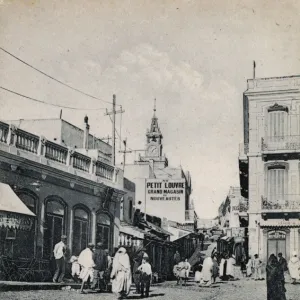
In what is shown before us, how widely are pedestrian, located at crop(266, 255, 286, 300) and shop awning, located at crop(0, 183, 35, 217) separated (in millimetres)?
6090

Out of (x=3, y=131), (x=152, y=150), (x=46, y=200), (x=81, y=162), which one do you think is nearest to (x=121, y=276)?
(x=46, y=200)

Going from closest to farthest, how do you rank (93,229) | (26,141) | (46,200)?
1. (26,141)
2. (46,200)
3. (93,229)

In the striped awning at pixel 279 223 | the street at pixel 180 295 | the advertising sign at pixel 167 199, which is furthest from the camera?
Result: the advertising sign at pixel 167 199

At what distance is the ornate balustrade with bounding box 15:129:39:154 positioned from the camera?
49.9ft

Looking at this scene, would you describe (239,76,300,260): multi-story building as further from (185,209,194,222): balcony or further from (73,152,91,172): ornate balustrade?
(185,209,194,222): balcony

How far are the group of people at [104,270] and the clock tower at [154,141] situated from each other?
57208mm

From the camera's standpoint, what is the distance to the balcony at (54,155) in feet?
48.3

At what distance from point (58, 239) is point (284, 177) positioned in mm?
13743

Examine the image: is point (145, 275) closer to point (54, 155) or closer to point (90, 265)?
point (90, 265)

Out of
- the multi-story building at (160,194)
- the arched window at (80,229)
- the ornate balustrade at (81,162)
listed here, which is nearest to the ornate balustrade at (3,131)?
the ornate balustrade at (81,162)

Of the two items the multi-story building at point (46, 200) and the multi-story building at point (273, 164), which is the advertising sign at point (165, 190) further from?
the multi-story building at point (46, 200)

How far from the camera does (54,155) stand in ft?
56.3

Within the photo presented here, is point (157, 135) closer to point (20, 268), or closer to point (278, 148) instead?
point (278, 148)

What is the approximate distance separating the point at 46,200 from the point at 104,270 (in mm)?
2876
